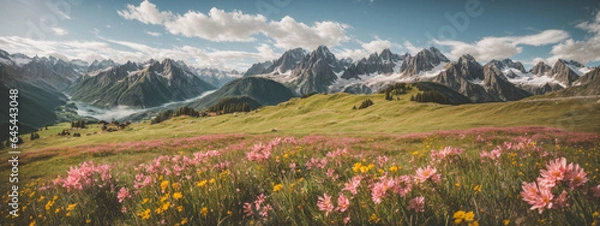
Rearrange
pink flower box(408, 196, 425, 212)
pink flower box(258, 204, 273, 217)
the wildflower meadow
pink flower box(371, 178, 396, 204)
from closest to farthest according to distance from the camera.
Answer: the wildflower meadow, pink flower box(408, 196, 425, 212), pink flower box(371, 178, 396, 204), pink flower box(258, 204, 273, 217)

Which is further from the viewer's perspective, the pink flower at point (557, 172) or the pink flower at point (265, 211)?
the pink flower at point (265, 211)

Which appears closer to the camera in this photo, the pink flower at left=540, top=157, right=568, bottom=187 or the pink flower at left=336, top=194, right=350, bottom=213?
the pink flower at left=540, top=157, right=568, bottom=187

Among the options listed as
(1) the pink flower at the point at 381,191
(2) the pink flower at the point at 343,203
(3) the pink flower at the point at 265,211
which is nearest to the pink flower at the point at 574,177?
(1) the pink flower at the point at 381,191

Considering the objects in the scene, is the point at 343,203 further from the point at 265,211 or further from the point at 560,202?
the point at 560,202

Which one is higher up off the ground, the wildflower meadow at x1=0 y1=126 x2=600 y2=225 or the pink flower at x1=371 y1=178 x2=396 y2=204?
the pink flower at x1=371 y1=178 x2=396 y2=204

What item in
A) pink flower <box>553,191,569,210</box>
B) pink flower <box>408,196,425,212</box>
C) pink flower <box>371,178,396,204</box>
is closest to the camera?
pink flower <box>553,191,569,210</box>

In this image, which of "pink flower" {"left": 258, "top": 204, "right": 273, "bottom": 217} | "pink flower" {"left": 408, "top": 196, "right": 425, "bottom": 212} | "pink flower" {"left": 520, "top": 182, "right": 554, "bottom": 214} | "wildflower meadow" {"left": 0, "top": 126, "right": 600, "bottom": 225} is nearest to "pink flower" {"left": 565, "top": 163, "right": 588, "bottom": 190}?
"wildflower meadow" {"left": 0, "top": 126, "right": 600, "bottom": 225}

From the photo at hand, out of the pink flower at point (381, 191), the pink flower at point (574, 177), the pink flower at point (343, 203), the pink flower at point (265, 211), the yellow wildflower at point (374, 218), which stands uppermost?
the pink flower at point (574, 177)

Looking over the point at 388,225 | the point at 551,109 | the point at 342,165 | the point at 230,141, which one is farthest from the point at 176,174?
the point at 551,109

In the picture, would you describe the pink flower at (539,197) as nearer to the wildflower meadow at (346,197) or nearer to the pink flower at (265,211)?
the wildflower meadow at (346,197)

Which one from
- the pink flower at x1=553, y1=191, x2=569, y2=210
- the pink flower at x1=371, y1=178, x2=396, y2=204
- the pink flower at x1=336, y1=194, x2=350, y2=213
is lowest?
the pink flower at x1=336, y1=194, x2=350, y2=213

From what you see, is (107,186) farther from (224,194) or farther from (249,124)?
(249,124)

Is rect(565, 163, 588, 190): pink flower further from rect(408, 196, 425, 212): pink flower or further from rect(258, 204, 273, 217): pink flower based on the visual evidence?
rect(258, 204, 273, 217): pink flower

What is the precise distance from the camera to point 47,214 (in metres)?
4.80
